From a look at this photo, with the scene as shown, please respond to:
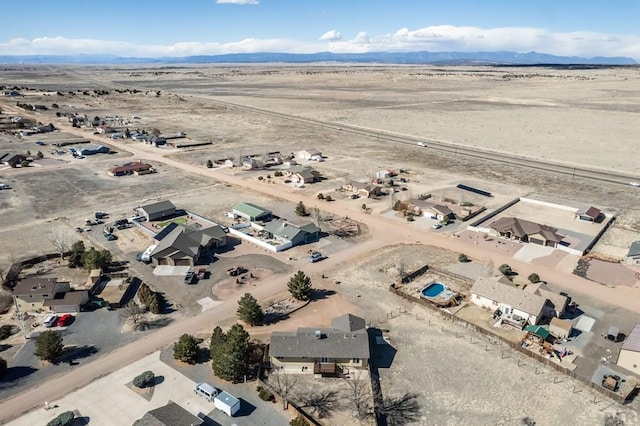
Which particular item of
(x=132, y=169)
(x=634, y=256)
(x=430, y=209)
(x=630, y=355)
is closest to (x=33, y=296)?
(x=430, y=209)

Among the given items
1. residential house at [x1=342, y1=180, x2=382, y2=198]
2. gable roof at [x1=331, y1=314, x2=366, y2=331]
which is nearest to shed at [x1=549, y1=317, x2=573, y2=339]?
gable roof at [x1=331, y1=314, x2=366, y2=331]

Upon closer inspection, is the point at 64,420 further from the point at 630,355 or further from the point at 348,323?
the point at 630,355

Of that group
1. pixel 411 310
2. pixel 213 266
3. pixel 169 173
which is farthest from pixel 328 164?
pixel 411 310

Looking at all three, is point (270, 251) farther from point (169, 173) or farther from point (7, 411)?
point (169, 173)

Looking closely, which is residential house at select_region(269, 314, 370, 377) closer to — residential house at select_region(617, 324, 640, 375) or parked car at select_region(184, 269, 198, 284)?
parked car at select_region(184, 269, 198, 284)

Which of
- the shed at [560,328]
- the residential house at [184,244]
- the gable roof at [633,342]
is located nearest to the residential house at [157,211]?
the residential house at [184,244]

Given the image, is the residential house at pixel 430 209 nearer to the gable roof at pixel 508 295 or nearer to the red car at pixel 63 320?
the gable roof at pixel 508 295
